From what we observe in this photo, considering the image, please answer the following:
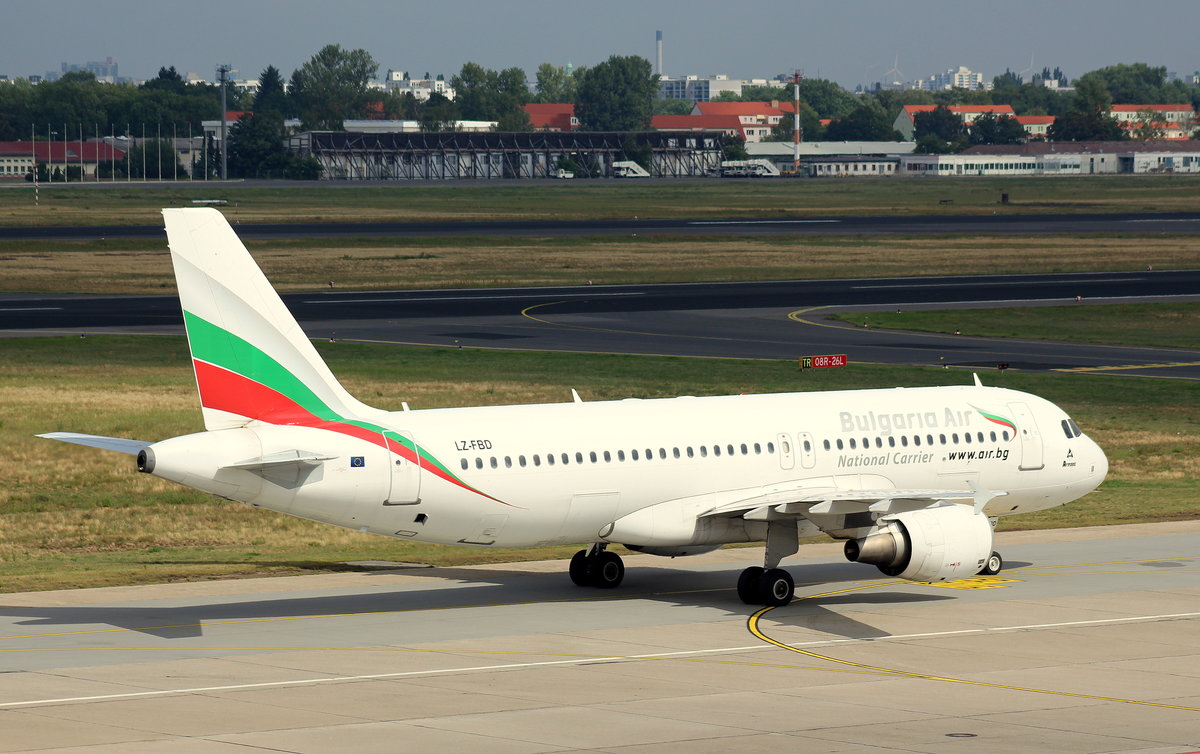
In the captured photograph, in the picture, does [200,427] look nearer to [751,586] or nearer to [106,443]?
[106,443]

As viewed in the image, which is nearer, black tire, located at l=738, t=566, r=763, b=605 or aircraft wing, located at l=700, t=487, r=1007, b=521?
aircraft wing, located at l=700, t=487, r=1007, b=521

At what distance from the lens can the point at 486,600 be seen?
3675 centimetres

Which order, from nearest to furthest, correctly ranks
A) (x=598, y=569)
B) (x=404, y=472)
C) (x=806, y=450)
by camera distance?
(x=404, y=472)
(x=806, y=450)
(x=598, y=569)

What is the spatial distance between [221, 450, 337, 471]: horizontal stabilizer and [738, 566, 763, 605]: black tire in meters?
9.58

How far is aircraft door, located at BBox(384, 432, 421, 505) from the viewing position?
32281mm

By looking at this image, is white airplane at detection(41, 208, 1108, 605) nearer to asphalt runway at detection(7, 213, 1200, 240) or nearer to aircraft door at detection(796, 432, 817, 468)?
aircraft door at detection(796, 432, 817, 468)

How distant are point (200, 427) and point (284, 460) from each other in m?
30.4

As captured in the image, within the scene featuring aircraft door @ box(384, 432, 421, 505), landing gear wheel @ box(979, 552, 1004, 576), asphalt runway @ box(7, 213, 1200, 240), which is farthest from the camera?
asphalt runway @ box(7, 213, 1200, 240)

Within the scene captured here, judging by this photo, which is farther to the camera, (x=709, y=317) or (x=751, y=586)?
(x=709, y=317)

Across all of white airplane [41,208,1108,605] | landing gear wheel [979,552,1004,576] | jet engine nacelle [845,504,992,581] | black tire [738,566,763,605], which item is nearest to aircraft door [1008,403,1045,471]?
white airplane [41,208,1108,605]

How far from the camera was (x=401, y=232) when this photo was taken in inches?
6540

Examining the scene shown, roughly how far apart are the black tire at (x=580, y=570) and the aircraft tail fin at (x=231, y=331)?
8384 millimetres

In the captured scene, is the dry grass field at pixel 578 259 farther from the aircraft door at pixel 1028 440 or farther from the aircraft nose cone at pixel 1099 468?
the aircraft door at pixel 1028 440

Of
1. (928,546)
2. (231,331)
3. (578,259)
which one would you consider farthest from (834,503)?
(578,259)
